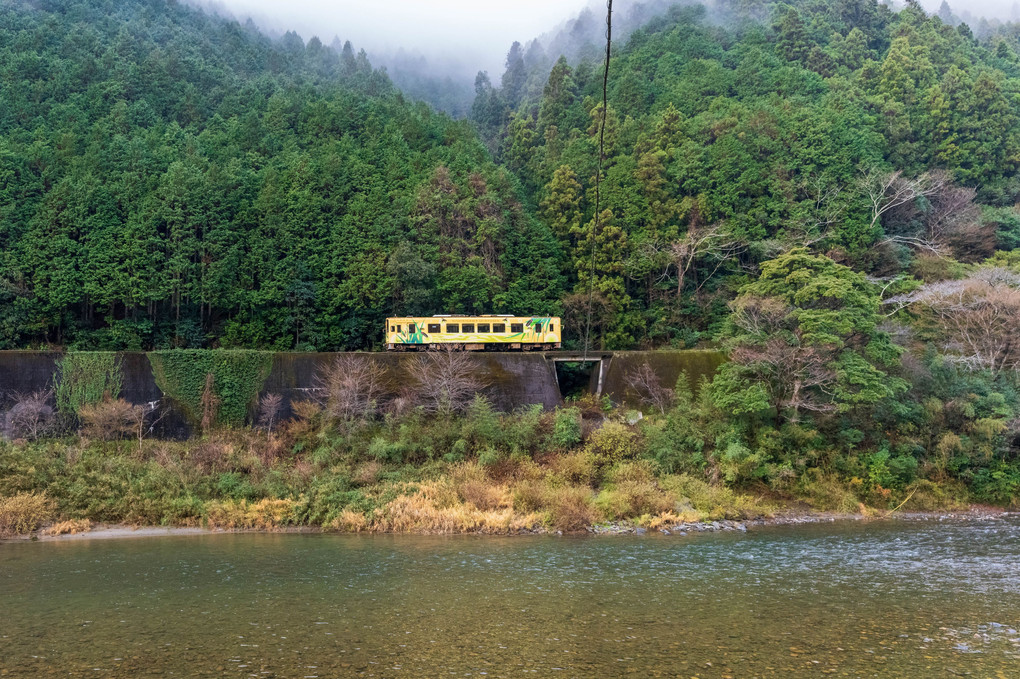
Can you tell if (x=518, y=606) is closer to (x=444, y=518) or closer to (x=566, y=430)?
(x=444, y=518)

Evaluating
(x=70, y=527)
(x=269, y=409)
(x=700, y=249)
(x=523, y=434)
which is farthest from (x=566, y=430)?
(x=70, y=527)

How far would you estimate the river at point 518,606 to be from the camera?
367 inches

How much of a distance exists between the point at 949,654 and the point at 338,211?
25929 mm

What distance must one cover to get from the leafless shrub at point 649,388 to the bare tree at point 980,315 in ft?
27.0

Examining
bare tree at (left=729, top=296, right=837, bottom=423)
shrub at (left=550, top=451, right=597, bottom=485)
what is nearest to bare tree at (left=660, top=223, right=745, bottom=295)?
bare tree at (left=729, top=296, right=837, bottom=423)

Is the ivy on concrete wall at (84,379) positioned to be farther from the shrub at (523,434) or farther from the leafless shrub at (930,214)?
the leafless shrub at (930,214)

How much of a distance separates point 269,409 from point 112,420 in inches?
184

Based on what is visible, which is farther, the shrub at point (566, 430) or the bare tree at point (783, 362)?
the shrub at point (566, 430)

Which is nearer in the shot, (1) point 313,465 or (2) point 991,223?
(1) point 313,465

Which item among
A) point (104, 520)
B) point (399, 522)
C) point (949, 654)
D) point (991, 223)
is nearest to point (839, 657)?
point (949, 654)

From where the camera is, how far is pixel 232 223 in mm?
28453

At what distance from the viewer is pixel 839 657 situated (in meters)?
9.44

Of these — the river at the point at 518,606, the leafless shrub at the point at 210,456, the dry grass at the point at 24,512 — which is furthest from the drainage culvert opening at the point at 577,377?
the dry grass at the point at 24,512

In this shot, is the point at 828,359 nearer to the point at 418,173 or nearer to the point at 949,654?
the point at 949,654
